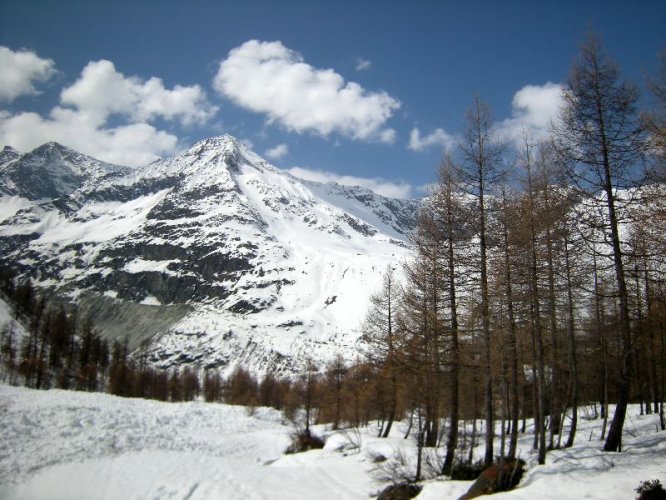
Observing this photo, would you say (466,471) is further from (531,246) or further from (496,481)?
(531,246)

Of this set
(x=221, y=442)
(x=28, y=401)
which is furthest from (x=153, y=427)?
(x=28, y=401)

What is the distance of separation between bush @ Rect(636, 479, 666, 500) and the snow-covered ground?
436 millimetres

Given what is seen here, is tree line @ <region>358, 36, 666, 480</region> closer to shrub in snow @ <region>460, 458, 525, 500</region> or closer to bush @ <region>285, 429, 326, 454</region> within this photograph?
shrub in snow @ <region>460, 458, 525, 500</region>

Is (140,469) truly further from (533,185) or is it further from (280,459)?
(533,185)

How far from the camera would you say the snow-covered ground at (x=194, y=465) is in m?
10.5

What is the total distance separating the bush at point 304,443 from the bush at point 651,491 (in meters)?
26.1

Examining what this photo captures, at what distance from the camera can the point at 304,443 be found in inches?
1270

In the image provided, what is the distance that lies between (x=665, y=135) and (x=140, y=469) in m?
21.7

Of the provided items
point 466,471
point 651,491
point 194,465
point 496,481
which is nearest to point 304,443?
point 194,465

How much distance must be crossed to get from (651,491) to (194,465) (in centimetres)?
1785

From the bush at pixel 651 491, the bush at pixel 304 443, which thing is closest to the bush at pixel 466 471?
the bush at pixel 651 491

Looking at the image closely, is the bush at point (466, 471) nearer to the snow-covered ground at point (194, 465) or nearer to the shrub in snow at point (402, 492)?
the snow-covered ground at point (194, 465)

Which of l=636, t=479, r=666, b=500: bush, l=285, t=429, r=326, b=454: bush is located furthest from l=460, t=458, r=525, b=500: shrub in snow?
l=285, t=429, r=326, b=454: bush

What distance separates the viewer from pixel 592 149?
1265cm
